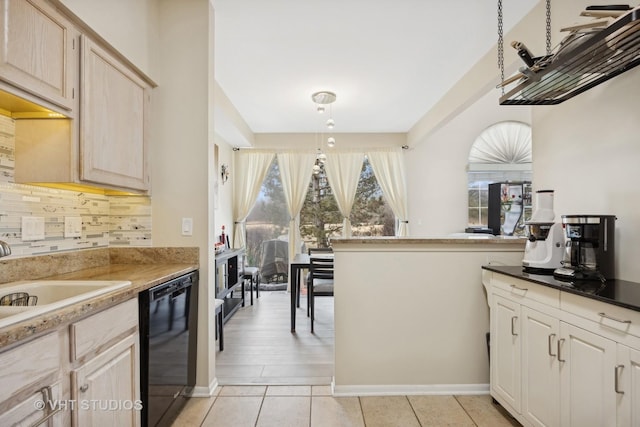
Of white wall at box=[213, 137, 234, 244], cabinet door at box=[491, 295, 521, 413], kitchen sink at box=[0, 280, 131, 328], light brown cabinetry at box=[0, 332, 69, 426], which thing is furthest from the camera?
white wall at box=[213, 137, 234, 244]

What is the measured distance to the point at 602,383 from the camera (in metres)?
1.29

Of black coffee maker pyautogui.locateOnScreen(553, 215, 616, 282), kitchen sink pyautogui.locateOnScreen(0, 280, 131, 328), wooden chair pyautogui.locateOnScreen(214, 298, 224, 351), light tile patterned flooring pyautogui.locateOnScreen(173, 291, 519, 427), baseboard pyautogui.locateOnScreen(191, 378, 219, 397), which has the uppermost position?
black coffee maker pyautogui.locateOnScreen(553, 215, 616, 282)

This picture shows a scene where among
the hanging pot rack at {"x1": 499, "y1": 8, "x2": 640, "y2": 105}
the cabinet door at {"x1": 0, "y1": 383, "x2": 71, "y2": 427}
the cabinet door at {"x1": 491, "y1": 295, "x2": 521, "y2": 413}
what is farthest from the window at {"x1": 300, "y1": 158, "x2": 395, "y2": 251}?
the cabinet door at {"x1": 0, "y1": 383, "x2": 71, "y2": 427}

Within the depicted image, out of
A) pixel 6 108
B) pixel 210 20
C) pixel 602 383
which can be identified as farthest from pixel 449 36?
pixel 6 108

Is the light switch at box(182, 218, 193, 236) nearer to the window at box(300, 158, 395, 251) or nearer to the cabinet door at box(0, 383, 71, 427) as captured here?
the cabinet door at box(0, 383, 71, 427)

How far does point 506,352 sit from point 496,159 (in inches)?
181

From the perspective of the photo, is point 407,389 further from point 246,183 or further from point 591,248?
point 246,183

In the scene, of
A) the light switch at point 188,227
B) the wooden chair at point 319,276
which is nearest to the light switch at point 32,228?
the light switch at point 188,227

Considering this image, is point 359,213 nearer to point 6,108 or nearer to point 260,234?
point 260,234

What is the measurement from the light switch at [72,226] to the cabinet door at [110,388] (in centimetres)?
84

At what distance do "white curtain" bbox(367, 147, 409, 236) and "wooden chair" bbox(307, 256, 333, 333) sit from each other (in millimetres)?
2468

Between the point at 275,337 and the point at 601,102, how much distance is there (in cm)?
319

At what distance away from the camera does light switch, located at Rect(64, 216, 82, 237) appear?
6.13 ft

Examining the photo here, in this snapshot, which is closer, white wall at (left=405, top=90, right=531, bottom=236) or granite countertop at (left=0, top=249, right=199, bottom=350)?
granite countertop at (left=0, top=249, right=199, bottom=350)
